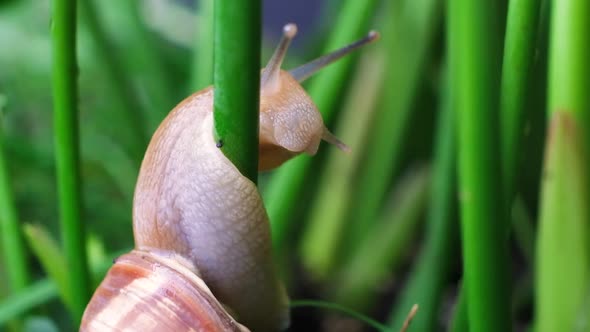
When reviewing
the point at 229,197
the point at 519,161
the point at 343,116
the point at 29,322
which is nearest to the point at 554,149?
the point at 519,161

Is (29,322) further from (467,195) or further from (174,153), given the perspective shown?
(467,195)

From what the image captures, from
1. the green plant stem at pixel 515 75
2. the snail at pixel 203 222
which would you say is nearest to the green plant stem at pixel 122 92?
the snail at pixel 203 222

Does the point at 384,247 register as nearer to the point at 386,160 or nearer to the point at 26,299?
the point at 386,160

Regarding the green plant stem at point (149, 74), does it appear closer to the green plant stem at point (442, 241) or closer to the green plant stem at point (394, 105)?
the green plant stem at point (394, 105)

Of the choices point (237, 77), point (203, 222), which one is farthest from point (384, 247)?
point (237, 77)

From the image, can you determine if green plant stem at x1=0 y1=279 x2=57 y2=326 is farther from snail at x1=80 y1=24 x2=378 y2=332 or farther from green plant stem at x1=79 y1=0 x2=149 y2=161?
green plant stem at x1=79 y1=0 x2=149 y2=161
